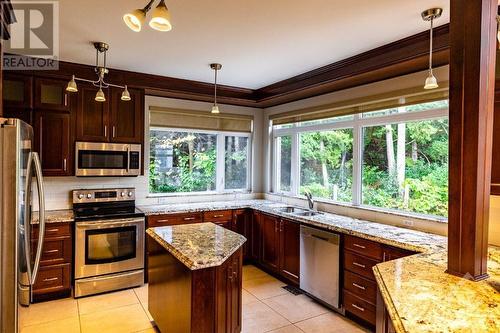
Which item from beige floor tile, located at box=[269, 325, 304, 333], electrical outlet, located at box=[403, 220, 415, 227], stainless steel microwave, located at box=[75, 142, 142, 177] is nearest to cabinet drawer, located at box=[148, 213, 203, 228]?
stainless steel microwave, located at box=[75, 142, 142, 177]

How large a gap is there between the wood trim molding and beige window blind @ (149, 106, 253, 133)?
0.74 ft

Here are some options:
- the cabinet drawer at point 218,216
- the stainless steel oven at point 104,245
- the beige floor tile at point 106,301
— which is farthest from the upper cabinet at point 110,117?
the beige floor tile at point 106,301

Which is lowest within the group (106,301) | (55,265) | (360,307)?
(106,301)

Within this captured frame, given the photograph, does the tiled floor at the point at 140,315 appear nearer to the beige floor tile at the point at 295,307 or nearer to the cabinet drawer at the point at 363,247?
the beige floor tile at the point at 295,307

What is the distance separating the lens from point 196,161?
5.10 m

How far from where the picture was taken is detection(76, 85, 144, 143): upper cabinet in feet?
12.8

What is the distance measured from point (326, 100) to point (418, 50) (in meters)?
1.59

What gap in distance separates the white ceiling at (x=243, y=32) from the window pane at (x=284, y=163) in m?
1.53

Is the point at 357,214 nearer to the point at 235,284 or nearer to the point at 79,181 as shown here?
the point at 235,284

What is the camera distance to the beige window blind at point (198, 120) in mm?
4664

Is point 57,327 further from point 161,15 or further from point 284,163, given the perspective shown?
point 284,163

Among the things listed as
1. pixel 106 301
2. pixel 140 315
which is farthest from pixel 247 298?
pixel 106 301

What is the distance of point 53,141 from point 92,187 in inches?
30.9

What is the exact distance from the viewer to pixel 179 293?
228 centimetres
